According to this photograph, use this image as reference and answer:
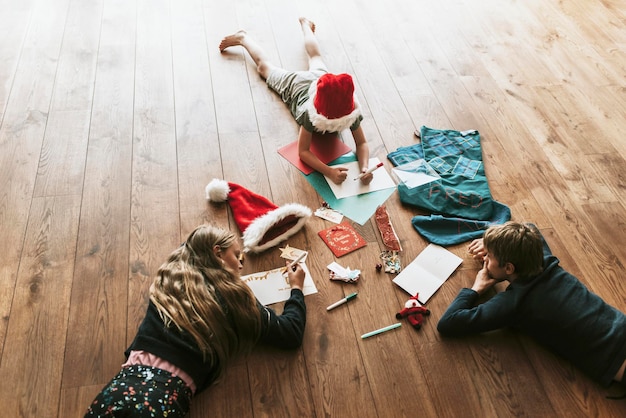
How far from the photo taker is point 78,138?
2461mm

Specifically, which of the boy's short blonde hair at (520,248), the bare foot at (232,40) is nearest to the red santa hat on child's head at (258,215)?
the boy's short blonde hair at (520,248)

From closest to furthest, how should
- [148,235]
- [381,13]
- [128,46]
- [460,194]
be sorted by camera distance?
[148,235]
[460,194]
[128,46]
[381,13]

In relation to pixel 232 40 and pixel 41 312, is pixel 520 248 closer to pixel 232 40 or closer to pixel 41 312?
pixel 41 312

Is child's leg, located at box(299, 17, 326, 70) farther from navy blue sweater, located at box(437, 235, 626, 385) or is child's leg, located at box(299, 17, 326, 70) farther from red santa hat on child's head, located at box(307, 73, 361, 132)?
navy blue sweater, located at box(437, 235, 626, 385)

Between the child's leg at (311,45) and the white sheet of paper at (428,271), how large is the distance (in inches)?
46.1

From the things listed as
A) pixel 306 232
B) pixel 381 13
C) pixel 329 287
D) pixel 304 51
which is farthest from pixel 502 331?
pixel 381 13

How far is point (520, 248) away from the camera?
1792 millimetres

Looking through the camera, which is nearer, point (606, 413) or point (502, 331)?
point (606, 413)

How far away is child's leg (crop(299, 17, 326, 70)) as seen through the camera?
281cm

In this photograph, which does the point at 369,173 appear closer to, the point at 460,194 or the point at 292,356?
the point at 460,194

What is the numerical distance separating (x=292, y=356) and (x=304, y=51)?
A: 177cm

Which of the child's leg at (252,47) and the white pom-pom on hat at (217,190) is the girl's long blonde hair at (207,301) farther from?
the child's leg at (252,47)

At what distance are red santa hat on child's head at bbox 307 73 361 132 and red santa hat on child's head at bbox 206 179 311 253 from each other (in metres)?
0.36

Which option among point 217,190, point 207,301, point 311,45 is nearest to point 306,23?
point 311,45
